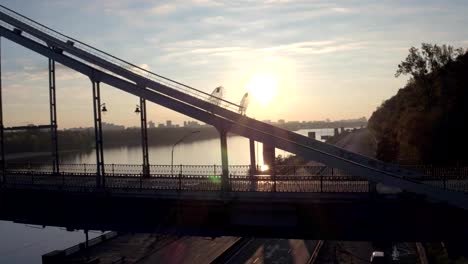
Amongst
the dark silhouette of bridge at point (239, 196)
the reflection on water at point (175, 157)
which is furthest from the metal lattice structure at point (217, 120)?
the reflection on water at point (175, 157)

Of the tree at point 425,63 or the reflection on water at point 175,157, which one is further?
the reflection on water at point 175,157

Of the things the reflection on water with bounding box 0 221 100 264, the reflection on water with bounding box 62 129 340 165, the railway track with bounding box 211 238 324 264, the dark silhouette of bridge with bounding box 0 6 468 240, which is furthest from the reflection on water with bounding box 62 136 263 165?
the dark silhouette of bridge with bounding box 0 6 468 240

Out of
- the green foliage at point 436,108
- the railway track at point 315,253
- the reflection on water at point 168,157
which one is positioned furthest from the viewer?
the reflection on water at point 168,157

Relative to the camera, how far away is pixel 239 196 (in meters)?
18.4

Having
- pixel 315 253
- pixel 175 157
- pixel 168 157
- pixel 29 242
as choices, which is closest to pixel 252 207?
pixel 315 253

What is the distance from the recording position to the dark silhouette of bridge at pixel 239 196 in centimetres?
1678

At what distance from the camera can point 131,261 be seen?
102ft

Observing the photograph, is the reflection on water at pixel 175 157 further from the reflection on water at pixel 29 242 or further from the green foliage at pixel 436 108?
the reflection on water at pixel 29 242

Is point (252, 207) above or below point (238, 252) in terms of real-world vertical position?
above

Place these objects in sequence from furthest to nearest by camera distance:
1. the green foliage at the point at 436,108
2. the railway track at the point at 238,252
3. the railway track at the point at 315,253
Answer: the green foliage at the point at 436,108 → the railway track at the point at 238,252 → the railway track at the point at 315,253

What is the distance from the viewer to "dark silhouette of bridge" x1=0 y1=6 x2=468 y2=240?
16.8 m

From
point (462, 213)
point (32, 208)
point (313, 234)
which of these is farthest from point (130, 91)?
point (462, 213)

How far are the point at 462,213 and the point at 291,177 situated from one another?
5912 mm

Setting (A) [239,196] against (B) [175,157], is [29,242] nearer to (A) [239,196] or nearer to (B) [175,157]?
(A) [239,196]
